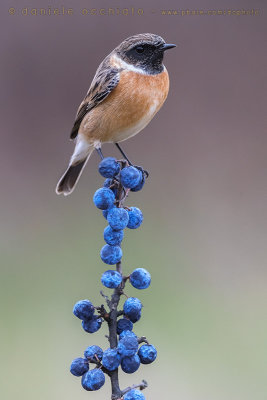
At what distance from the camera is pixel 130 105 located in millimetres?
2113

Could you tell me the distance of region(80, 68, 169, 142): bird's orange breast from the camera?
209 cm

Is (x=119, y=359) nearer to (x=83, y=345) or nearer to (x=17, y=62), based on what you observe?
(x=83, y=345)

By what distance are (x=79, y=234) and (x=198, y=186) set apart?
44.1 inches

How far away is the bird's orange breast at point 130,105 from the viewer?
2094 mm

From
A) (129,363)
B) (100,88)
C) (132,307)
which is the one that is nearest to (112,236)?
(132,307)

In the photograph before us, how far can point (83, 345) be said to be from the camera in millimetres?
3402

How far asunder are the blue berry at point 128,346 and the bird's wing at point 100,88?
4.15ft

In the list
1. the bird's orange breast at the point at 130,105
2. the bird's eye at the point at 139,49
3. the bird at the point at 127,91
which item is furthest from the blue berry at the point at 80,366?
the bird's eye at the point at 139,49

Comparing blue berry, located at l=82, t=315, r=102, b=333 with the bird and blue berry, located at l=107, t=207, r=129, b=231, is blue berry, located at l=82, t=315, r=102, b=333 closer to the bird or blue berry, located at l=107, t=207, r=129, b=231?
blue berry, located at l=107, t=207, r=129, b=231

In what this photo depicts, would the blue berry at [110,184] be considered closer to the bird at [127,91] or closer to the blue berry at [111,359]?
the blue berry at [111,359]

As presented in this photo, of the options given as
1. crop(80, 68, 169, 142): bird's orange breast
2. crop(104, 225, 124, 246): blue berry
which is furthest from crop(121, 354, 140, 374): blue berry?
crop(80, 68, 169, 142): bird's orange breast

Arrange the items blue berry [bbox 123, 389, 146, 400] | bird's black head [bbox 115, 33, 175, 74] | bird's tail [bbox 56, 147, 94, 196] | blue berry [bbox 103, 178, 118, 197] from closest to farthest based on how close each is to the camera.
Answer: blue berry [bbox 123, 389, 146, 400], blue berry [bbox 103, 178, 118, 197], bird's black head [bbox 115, 33, 175, 74], bird's tail [bbox 56, 147, 94, 196]

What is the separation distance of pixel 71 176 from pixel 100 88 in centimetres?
39

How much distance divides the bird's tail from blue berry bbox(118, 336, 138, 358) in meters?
1.21
